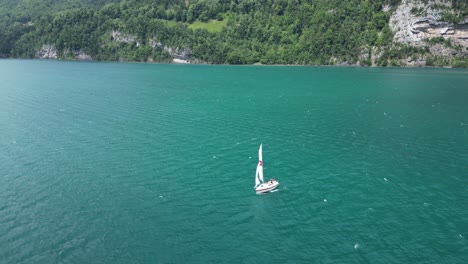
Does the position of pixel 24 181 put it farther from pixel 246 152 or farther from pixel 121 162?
pixel 246 152

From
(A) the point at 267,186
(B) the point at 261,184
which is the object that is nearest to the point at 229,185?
(B) the point at 261,184

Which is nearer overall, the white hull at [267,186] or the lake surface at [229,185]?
the lake surface at [229,185]

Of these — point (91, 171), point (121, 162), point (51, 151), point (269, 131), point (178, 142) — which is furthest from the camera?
point (269, 131)

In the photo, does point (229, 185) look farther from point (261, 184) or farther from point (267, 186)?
point (267, 186)

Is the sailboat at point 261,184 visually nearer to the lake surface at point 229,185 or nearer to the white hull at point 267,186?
the white hull at point 267,186

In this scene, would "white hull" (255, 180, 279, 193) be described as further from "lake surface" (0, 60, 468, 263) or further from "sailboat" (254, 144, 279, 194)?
"lake surface" (0, 60, 468, 263)

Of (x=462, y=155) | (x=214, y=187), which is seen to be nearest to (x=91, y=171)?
(x=214, y=187)

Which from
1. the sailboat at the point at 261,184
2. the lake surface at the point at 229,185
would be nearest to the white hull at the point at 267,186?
the sailboat at the point at 261,184
